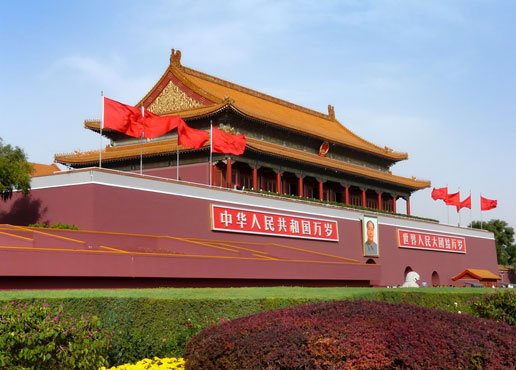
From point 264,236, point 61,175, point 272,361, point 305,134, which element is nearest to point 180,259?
point 61,175

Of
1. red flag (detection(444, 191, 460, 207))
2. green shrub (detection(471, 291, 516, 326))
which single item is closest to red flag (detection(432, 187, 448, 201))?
red flag (detection(444, 191, 460, 207))

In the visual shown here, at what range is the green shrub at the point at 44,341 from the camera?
19.4 ft

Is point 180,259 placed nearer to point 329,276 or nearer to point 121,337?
point 329,276

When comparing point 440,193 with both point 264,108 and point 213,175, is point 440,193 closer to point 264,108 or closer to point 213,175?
point 264,108

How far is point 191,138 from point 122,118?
4.00 metres

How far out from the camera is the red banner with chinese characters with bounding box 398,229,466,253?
3789 cm

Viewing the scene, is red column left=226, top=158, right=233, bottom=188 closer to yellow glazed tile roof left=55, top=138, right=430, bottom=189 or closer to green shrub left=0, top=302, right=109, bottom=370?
yellow glazed tile roof left=55, top=138, right=430, bottom=189

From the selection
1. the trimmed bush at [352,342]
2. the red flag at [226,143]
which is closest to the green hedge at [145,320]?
the trimmed bush at [352,342]

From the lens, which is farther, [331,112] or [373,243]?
[331,112]

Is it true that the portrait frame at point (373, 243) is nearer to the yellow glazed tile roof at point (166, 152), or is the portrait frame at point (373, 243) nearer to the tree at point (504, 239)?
the yellow glazed tile roof at point (166, 152)

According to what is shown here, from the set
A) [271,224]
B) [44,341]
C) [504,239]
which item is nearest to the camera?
[44,341]

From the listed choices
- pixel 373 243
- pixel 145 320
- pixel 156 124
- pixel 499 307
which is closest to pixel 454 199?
pixel 373 243

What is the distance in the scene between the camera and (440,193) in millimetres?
42406

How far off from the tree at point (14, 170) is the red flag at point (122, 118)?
3.26 metres
